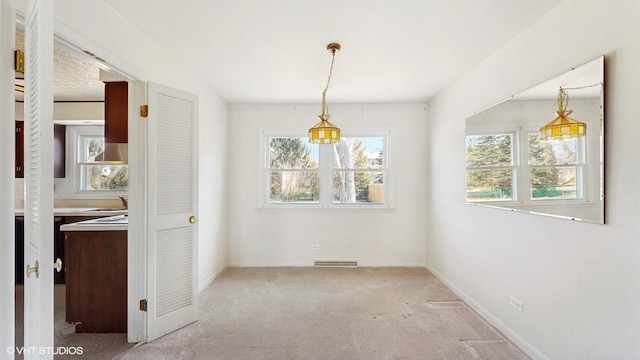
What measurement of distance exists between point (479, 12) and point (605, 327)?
2.13 metres

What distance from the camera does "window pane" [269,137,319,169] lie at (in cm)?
435

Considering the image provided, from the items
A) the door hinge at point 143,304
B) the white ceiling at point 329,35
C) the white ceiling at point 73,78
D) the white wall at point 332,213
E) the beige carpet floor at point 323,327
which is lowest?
the beige carpet floor at point 323,327

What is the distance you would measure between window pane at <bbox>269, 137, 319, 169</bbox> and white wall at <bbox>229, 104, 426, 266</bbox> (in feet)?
0.70

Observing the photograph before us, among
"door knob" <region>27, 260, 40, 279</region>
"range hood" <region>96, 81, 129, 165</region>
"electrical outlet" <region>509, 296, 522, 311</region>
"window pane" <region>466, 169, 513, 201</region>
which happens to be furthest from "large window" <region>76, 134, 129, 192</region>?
"electrical outlet" <region>509, 296, 522, 311</region>

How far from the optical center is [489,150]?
261 cm

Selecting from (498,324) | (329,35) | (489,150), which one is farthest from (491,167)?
(329,35)

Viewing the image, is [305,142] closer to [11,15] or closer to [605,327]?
[11,15]

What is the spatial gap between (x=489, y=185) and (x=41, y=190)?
3141 mm

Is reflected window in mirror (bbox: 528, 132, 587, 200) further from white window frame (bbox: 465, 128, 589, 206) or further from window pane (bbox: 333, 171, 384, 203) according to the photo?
window pane (bbox: 333, 171, 384, 203)

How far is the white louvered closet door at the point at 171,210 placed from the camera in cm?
229

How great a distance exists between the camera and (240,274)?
3895mm

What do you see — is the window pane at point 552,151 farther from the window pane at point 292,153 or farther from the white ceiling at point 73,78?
the white ceiling at point 73,78

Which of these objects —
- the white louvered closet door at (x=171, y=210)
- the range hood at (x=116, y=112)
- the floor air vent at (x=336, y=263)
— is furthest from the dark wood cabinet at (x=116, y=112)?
the floor air vent at (x=336, y=263)

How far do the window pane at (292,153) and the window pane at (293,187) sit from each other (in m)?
0.13
